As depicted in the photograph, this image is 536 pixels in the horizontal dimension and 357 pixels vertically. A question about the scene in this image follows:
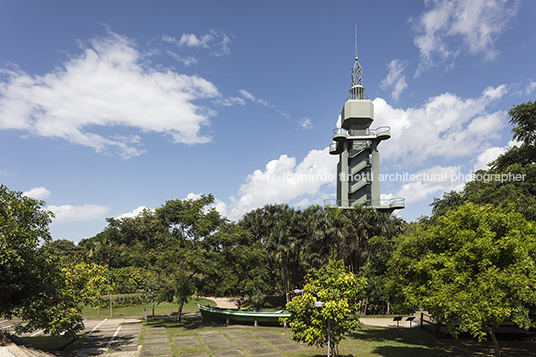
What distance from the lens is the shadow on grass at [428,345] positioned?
16.3 meters

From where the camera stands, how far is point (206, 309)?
2661cm

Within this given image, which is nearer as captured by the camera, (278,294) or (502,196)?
(502,196)

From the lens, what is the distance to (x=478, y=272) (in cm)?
1315

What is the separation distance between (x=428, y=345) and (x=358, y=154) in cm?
3186

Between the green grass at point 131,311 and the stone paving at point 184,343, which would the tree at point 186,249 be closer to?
the stone paving at point 184,343

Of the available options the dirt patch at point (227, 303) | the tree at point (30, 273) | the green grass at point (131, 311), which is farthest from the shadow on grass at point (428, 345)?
the green grass at point (131, 311)

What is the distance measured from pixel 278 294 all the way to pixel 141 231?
27.5 m

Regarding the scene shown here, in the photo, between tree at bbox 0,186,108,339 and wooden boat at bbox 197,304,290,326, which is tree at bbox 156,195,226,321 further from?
tree at bbox 0,186,108,339

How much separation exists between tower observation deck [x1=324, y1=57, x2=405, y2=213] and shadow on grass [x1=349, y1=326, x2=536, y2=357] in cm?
2439

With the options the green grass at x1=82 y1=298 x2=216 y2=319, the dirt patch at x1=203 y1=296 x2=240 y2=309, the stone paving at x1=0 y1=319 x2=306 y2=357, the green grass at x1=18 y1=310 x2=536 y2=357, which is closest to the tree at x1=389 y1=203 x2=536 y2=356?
the green grass at x1=18 y1=310 x2=536 y2=357

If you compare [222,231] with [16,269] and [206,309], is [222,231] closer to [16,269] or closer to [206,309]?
[206,309]

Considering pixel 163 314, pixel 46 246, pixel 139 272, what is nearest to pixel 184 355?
pixel 46 246

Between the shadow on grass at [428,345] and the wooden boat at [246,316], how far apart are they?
593cm

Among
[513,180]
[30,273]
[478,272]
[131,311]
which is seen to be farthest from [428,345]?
[131,311]
